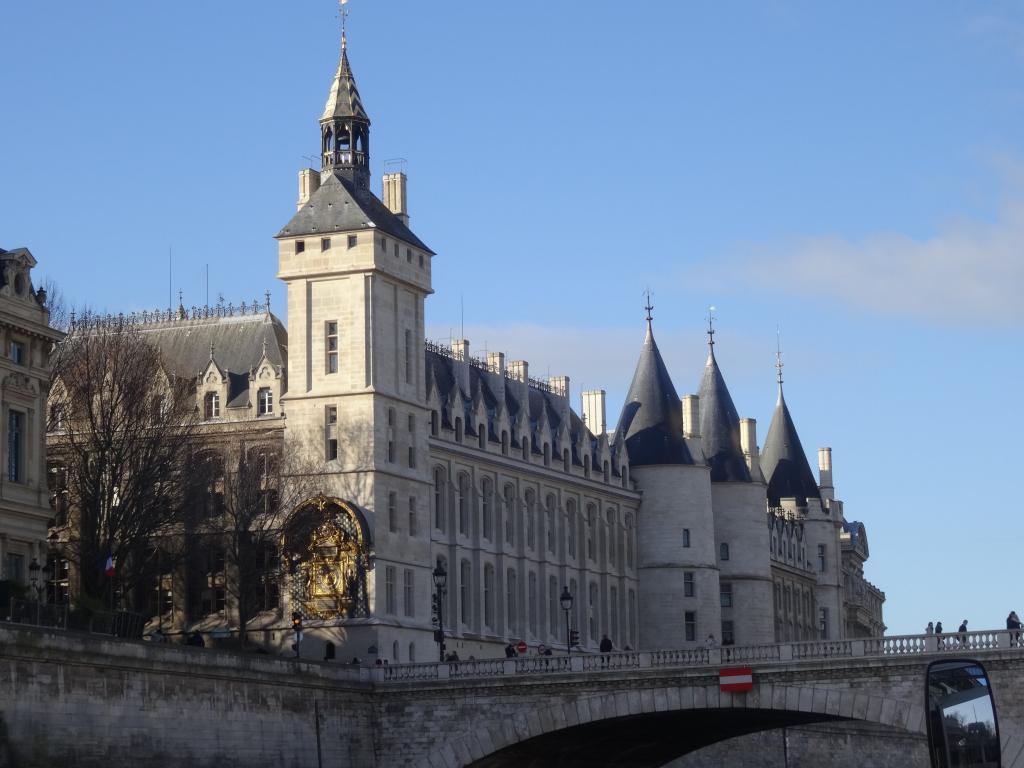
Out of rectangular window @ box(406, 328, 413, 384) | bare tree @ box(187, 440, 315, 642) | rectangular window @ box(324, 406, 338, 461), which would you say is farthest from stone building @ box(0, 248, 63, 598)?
rectangular window @ box(406, 328, 413, 384)

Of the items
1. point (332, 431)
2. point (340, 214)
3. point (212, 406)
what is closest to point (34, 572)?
point (332, 431)

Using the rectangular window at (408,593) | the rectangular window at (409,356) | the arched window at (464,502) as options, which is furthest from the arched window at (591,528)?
the rectangular window at (408,593)

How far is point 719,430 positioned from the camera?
123750 mm

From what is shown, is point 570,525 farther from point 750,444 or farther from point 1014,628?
point 1014,628

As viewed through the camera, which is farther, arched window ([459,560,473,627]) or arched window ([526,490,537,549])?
arched window ([526,490,537,549])

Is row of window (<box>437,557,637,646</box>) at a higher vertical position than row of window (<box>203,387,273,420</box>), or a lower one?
lower

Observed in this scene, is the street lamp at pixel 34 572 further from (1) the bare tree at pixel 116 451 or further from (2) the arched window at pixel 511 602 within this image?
(2) the arched window at pixel 511 602

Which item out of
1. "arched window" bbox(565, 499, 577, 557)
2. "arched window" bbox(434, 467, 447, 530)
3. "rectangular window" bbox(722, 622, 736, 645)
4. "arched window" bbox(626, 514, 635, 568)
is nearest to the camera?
"arched window" bbox(434, 467, 447, 530)

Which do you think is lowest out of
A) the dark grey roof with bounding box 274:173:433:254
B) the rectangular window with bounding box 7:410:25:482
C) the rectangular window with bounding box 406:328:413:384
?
the rectangular window with bounding box 7:410:25:482

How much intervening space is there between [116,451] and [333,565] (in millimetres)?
9209

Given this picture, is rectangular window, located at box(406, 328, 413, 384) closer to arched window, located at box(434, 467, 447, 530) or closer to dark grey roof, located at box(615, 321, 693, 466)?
arched window, located at box(434, 467, 447, 530)

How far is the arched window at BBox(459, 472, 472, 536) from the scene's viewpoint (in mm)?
97262

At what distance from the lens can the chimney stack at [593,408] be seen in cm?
12169

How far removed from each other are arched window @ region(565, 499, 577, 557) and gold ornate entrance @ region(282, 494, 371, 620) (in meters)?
23.3
